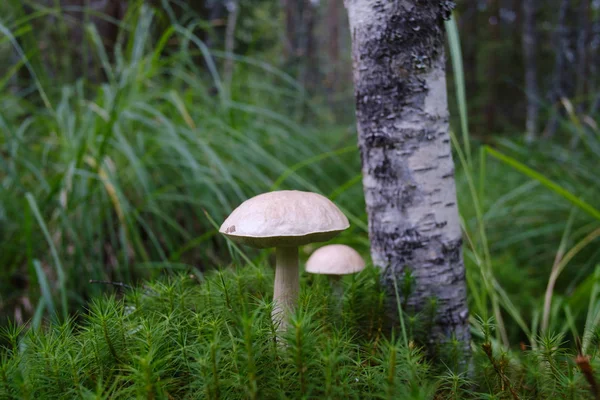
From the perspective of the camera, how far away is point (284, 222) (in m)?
0.90

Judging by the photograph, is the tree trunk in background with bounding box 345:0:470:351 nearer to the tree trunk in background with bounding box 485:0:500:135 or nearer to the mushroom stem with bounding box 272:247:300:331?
the mushroom stem with bounding box 272:247:300:331

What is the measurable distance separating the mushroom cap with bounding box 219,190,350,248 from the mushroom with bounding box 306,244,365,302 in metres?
0.37

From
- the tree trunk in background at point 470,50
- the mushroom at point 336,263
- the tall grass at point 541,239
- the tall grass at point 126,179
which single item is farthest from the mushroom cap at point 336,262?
the tree trunk in background at point 470,50

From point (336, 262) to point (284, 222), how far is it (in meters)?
0.49

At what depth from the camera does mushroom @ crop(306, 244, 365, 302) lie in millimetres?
1318

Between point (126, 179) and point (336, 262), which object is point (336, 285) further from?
point (126, 179)

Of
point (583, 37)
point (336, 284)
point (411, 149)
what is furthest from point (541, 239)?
point (583, 37)

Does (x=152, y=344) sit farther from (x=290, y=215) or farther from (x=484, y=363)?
(x=484, y=363)

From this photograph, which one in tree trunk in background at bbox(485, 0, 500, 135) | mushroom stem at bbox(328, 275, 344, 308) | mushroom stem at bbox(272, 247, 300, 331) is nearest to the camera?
mushroom stem at bbox(272, 247, 300, 331)

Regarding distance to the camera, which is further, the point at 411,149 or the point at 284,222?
the point at 411,149

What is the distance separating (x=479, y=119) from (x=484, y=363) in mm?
8891

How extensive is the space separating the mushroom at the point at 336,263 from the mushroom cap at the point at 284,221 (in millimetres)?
373

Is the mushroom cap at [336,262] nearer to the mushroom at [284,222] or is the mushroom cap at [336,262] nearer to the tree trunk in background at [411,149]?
the tree trunk in background at [411,149]

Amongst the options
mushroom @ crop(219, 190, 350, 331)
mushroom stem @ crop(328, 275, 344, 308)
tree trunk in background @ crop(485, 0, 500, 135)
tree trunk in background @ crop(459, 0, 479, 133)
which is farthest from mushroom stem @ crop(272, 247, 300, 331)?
tree trunk in background @ crop(459, 0, 479, 133)
